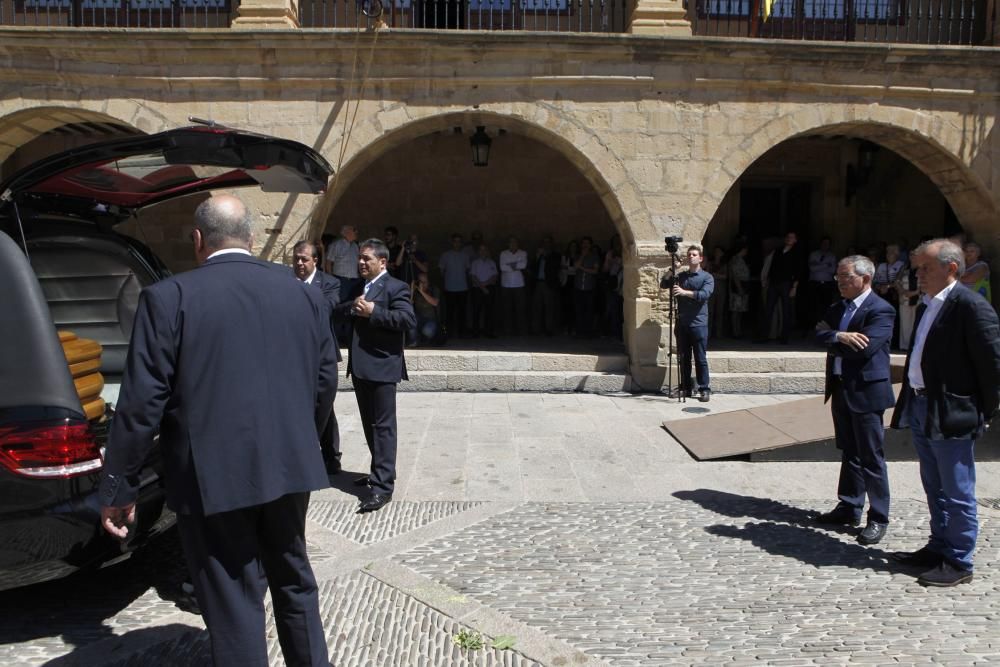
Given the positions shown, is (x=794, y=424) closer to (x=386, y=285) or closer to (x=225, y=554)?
(x=386, y=285)

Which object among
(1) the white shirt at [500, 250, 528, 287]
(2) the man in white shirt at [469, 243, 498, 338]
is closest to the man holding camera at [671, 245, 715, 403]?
(1) the white shirt at [500, 250, 528, 287]

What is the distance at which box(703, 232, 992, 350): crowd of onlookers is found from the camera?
1073 cm

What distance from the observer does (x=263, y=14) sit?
885 cm

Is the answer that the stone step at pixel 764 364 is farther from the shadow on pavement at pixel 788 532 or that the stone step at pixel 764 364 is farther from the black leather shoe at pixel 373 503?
the black leather shoe at pixel 373 503

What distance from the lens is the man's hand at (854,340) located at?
14.7ft

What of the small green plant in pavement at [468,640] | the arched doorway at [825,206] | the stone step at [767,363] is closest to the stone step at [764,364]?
the stone step at [767,363]

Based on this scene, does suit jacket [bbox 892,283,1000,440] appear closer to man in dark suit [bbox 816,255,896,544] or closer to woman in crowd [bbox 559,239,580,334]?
man in dark suit [bbox 816,255,896,544]

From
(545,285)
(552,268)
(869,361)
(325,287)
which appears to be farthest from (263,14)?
(869,361)

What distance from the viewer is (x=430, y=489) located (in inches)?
218

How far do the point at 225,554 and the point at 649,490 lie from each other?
3.68m

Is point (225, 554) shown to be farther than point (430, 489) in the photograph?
No

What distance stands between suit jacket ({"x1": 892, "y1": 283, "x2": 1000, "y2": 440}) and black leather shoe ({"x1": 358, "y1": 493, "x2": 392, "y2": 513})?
3.29 meters

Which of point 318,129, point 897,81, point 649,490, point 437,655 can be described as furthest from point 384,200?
point 437,655

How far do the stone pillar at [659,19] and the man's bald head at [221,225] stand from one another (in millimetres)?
7566
